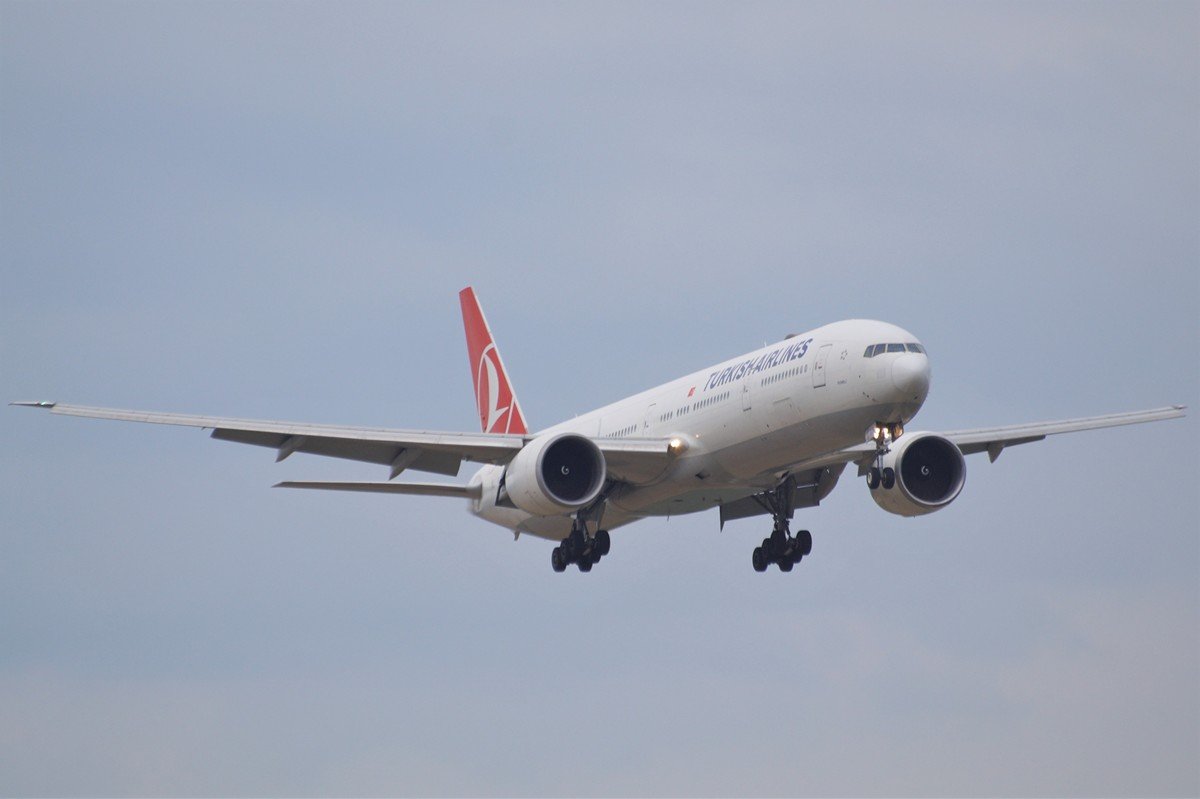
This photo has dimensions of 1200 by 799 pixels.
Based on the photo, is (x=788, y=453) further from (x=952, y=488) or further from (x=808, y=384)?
(x=952, y=488)

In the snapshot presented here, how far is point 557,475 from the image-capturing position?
4653 cm

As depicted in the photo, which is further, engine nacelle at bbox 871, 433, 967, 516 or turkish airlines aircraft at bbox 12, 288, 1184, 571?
engine nacelle at bbox 871, 433, 967, 516

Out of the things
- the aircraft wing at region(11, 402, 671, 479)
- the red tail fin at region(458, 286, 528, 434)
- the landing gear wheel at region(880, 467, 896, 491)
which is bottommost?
the landing gear wheel at region(880, 467, 896, 491)

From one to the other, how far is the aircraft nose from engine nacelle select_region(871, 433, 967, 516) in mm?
5173

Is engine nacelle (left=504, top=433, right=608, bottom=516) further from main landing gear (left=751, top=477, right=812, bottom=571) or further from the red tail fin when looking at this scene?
the red tail fin

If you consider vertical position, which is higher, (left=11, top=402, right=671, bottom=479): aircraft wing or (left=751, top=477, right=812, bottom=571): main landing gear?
(left=11, top=402, right=671, bottom=479): aircraft wing

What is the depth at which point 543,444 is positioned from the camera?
46438 millimetres

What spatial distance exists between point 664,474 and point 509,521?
20.5ft

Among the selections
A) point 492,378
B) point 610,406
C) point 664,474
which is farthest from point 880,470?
point 492,378

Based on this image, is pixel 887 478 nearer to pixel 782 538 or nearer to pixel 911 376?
pixel 911 376

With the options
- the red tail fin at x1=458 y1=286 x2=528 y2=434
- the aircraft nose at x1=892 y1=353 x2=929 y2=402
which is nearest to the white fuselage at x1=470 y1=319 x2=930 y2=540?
the aircraft nose at x1=892 y1=353 x2=929 y2=402

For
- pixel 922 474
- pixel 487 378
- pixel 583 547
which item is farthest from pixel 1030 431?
pixel 487 378

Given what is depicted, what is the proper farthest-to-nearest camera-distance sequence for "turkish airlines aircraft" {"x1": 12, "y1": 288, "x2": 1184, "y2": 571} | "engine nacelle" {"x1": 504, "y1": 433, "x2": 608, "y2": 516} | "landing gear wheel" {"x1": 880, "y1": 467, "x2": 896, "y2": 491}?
"engine nacelle" {"x1": 504, "y1": 433, "x2": 608, "y2": 516}, "landing gear wheel" {"x1": 880, "y1": 467, "x2": 896, "y2": 491}, "turkish airlines aircraft" {"x1": 12, "y1": 288, "x2": 1184, "y2": 571}

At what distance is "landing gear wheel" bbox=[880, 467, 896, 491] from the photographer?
43562 mm
